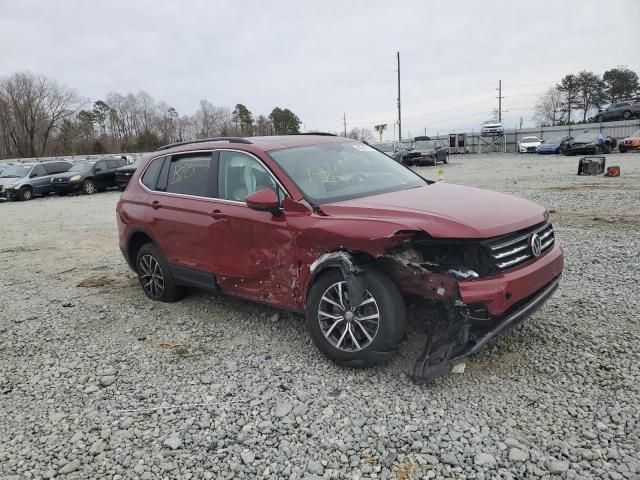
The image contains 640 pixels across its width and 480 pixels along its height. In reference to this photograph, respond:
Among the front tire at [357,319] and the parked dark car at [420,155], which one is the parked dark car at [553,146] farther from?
the front tire at [357,319]

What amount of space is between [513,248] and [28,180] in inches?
890

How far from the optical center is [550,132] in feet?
145

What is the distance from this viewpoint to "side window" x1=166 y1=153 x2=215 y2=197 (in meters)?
4.79

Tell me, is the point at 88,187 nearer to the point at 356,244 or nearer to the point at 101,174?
the point at 101,174

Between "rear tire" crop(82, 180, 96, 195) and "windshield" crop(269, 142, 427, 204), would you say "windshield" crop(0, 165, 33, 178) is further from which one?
"windshield" crop(269, 142, 427, 204)

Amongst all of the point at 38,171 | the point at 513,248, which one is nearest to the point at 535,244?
the point at 513,248

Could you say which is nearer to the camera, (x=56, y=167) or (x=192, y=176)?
(x=192, y=176)

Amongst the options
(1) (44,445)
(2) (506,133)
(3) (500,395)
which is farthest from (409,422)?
(2) (506,133)

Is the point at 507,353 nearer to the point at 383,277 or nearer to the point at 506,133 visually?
→ the point at 383,277

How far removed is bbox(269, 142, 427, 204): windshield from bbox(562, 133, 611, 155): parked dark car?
2848cm

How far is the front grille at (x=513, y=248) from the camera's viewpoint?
10.7 ft

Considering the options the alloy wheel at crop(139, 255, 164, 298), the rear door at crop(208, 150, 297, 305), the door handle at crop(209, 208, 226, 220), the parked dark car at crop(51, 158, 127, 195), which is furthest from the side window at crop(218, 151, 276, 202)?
the parked dark car at crop(51, 158, 127, 195)

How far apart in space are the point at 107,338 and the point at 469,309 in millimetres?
3383

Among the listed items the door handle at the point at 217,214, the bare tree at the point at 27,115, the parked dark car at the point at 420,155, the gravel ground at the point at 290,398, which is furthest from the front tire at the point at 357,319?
the bare tree at the point at 27,115
